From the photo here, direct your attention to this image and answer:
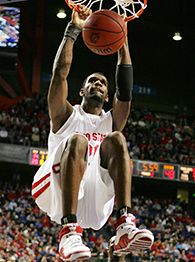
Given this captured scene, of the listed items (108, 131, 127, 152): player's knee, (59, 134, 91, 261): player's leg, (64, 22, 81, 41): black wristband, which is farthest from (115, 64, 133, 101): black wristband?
(59, 134, 91, 261): player's leg

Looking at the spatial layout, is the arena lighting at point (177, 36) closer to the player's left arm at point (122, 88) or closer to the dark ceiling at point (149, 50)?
the dark ceiling at point (149, 50)

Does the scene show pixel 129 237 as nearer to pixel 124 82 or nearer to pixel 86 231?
pixel 124 82

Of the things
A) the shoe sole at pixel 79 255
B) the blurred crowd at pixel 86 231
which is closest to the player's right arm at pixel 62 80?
the shoe sole at pixel 79 255

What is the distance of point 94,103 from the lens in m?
4.90

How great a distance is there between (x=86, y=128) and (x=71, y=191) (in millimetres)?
934

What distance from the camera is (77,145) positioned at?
13.7ft

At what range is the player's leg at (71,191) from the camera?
12.6 ft

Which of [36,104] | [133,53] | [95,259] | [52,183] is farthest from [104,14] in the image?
[133,53]

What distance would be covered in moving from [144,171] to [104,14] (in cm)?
1306

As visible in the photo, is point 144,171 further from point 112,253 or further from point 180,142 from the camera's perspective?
point 112,253

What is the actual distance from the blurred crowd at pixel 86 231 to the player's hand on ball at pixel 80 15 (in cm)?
673

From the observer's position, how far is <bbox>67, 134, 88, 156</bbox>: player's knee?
417 cm

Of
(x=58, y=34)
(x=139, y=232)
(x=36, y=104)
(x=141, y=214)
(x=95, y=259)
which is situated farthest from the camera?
(x=58, y=34)

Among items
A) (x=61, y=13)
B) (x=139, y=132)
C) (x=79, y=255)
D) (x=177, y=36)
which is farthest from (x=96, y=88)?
(x=177, y=36)
